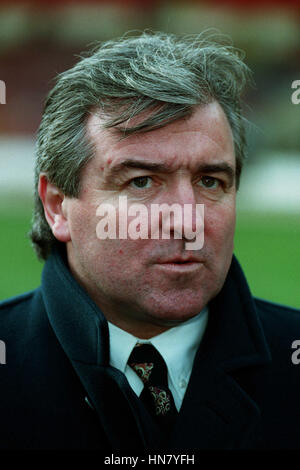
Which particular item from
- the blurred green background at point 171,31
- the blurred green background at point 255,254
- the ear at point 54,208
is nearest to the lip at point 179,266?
the ear at point 54,208

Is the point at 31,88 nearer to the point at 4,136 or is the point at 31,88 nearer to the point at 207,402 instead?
the point at 4,136

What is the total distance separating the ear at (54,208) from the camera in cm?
245

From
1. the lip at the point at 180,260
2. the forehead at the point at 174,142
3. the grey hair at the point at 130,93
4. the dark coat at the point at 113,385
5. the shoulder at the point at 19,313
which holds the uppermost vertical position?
the grey hair at the point at 130,93

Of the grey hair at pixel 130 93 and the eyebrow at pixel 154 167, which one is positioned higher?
the grey hair at pixel 130 93

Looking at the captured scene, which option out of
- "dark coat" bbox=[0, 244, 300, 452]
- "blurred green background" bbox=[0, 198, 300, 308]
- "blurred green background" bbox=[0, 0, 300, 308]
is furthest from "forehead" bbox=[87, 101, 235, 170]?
"blurred green background" bbox=[0, 0, 300, 308]

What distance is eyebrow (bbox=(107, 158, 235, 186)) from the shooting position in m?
2.18

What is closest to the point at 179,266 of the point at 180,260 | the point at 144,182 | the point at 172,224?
the point at 180,260

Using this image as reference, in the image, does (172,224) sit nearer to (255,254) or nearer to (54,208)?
(54,208)

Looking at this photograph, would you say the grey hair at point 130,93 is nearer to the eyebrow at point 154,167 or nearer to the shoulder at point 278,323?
the eyebrow at point 154,167

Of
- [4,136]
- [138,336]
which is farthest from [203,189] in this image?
[4,136]

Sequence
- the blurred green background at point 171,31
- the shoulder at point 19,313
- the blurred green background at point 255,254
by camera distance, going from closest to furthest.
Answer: the shoulder at point 19,313 < the blurred green background at point 255,254 < the blurred green background at point 171,31

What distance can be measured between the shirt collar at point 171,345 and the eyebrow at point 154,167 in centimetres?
55
